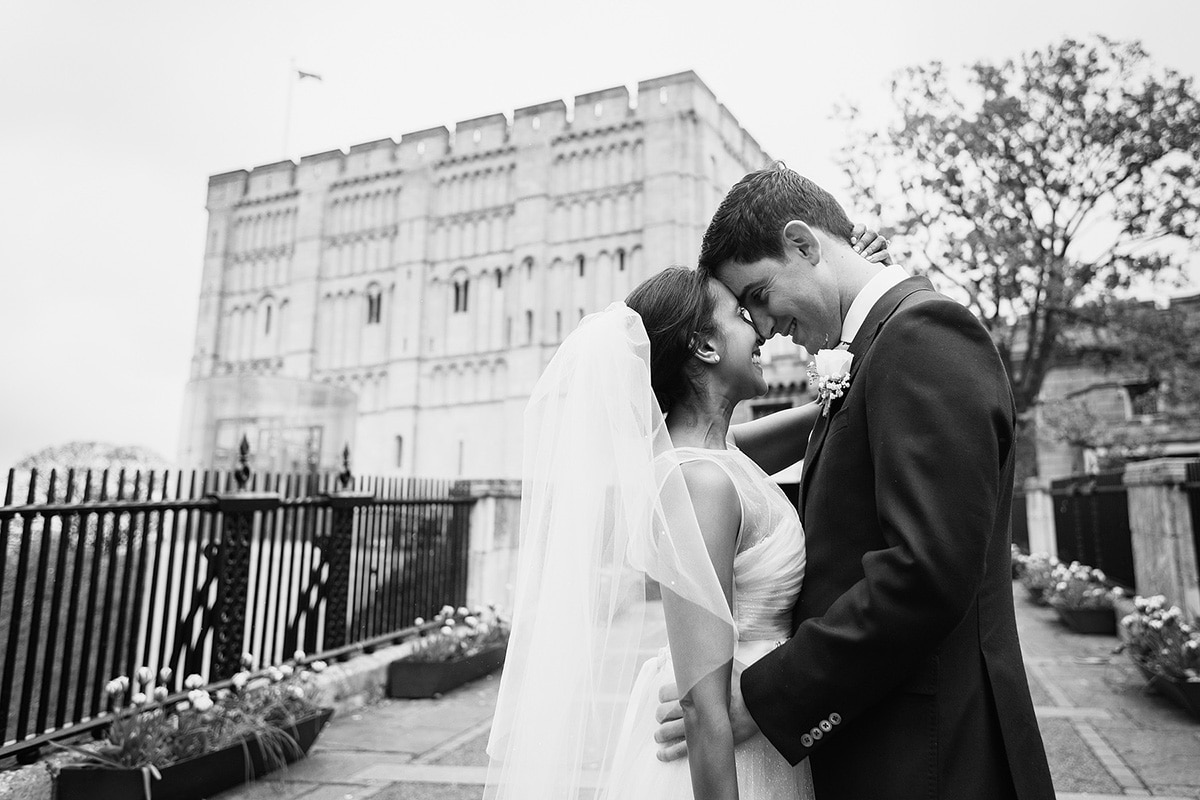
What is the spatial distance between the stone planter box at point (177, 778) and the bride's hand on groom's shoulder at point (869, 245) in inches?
136

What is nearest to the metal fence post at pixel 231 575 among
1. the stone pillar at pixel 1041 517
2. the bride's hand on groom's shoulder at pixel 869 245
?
the bride's hand on groom's shoulder at pixel 869 245

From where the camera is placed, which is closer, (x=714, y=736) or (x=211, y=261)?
(x=714, y=736)

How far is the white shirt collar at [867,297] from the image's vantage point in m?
1.71

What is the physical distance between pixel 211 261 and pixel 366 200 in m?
10.4

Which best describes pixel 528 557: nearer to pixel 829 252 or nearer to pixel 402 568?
pixel 829 252

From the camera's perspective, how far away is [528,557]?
2146mm

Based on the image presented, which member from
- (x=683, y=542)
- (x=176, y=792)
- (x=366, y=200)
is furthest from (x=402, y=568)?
(x=366, y=200)

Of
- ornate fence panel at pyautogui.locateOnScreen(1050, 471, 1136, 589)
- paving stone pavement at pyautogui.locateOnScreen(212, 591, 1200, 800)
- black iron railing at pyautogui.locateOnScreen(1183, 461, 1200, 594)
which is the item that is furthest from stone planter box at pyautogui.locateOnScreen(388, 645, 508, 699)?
ornate fence panel at pyautogui.locateOnScreen(1050, 471, 1136, 589)

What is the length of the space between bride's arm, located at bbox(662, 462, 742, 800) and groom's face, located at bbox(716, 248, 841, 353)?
39 centimetres

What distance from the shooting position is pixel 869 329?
5.44ft

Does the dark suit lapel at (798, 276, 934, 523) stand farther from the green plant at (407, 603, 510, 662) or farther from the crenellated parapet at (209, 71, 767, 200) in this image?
the crenellated parapet at (209, 71, 767, 200)

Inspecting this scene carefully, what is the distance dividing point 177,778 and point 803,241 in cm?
346

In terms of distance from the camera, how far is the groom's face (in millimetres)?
1765

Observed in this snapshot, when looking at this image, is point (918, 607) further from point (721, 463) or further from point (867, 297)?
point (867, 297)
